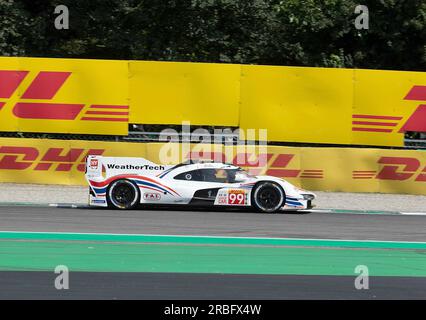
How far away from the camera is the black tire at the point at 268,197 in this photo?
16984 mm

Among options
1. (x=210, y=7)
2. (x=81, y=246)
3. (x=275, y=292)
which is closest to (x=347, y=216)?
(x=81, y=246)

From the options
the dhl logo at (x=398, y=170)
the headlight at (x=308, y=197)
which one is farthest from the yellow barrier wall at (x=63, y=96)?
the dhl logo at (x=398, y=170)

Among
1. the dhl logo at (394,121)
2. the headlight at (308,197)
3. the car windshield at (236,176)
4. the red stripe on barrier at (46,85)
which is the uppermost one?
the red stripe on barrier at (46,85)

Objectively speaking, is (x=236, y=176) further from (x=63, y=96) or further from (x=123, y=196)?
(x=63, y=96)

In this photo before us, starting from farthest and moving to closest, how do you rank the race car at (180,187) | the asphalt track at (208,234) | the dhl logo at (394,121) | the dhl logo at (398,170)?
the dhl logo at (394,121)
the dhl logo at (398,170)
the race car at (180,187)
the asphalt track at (208,234)

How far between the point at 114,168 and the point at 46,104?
4212mm

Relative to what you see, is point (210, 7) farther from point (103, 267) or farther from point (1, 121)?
point (103, 267)

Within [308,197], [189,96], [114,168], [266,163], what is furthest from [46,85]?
[308,197]

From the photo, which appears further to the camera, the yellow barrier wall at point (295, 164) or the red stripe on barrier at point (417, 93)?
the red stripe on barrier at point (417, 93)

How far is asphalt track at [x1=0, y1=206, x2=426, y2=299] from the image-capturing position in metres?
9.51

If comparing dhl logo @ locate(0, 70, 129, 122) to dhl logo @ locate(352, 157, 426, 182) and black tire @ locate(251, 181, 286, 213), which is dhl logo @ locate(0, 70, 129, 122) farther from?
dhl logo @ locate(352, 157, 426, 182)

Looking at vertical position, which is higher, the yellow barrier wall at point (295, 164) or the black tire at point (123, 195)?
the yellow barrier wall at point (295, 164)

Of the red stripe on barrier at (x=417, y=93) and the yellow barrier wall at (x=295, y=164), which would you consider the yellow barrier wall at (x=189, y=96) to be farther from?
the red stripe on barrier at (x=417, y=93)

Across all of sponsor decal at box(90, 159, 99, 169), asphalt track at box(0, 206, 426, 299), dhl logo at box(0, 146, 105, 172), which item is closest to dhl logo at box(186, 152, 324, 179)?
dhl logo at box(0, 146, 105, 172)
